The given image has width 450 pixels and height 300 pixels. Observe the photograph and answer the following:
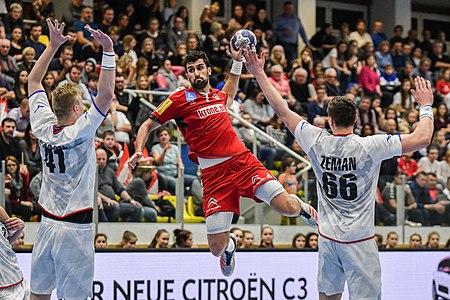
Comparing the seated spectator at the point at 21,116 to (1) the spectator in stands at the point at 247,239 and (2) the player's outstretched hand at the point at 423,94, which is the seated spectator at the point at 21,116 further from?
(2) the player's outstretched hand at the point at 423,94

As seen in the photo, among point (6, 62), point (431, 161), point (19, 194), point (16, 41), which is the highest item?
point (16, 41)

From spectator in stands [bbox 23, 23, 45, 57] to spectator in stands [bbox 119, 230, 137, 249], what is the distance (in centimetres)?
448

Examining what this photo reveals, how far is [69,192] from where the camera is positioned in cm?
713

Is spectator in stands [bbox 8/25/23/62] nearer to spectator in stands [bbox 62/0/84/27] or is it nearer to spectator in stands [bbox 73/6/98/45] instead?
spectator in stands [bbox 73/6/98/45]

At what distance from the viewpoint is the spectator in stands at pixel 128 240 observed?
11.4 meters

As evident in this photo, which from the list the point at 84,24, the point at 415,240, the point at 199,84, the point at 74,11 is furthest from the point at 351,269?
the point at 74,11

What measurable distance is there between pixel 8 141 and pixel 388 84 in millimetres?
10159

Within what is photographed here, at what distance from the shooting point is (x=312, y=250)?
11.6m

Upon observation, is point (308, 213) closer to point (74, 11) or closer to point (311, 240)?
point (311, 240)

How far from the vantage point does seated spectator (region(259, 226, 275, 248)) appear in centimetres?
1239

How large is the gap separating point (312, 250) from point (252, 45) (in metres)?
4.15

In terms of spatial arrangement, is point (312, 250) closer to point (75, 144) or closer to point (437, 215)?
point (437, 215)

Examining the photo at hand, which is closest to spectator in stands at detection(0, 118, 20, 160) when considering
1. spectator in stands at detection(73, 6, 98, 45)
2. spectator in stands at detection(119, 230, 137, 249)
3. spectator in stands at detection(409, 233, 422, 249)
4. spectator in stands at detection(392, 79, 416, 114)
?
spectator in stands at detection(119, 230, 137, 249)

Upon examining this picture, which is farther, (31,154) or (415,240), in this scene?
(415,240)
